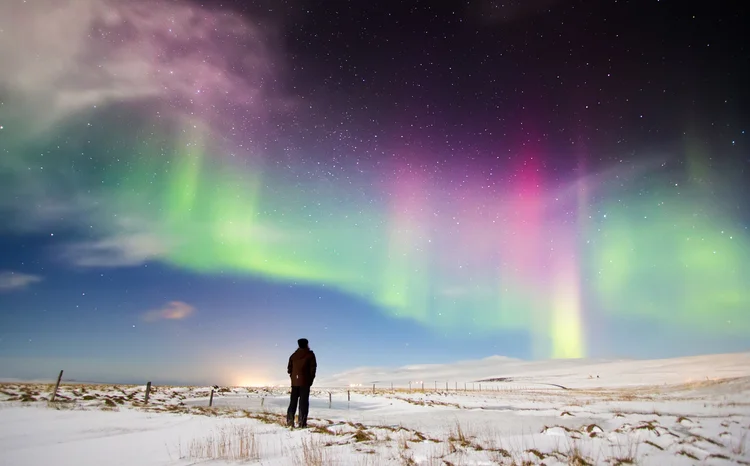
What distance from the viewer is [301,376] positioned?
11.0 m

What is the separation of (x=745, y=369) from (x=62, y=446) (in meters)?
79.2

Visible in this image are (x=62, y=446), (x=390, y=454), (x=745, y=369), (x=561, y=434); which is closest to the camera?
(x=390, y=454)

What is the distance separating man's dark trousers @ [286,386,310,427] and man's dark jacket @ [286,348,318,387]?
0.16 meters

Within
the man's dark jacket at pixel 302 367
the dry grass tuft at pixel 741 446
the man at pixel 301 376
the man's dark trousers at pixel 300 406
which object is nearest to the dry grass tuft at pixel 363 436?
the man's dark trousers at pixel 300 406

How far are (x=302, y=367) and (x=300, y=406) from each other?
988 millimetres

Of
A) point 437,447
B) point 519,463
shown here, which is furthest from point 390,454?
point 519,463

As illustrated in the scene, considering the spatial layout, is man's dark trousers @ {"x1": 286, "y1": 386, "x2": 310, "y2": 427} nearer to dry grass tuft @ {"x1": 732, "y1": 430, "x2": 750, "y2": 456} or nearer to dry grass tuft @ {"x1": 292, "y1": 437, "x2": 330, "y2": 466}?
dry grass tuft @ {"x1": 292, "y1": 437, "x2": 330, "y2": 466}

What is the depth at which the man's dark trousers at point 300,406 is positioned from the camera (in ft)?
34.1

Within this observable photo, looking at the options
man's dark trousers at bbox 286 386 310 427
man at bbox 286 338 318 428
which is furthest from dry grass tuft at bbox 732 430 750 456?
man at bbox 286 338 318 428

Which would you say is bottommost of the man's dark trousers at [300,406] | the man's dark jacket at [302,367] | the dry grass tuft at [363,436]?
the dry grass tuft at [363,436]

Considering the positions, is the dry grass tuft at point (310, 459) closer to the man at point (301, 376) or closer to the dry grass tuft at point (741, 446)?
the man at point (301, 376)

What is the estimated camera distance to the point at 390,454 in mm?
7059

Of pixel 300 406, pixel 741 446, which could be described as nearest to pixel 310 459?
pixel 300 406

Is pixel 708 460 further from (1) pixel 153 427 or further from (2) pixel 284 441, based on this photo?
(1) pixel 153 427
